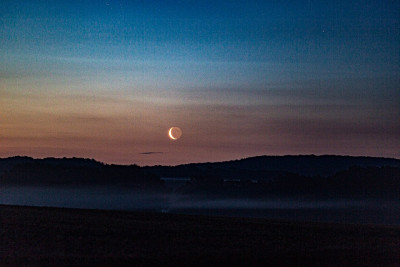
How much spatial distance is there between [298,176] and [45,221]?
111 metres

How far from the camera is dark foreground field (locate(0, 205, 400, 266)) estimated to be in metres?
25.4

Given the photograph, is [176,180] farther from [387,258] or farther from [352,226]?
[387,258]

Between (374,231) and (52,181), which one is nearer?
(374,231)

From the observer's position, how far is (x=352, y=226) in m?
40.0

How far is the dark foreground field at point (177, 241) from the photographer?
83.4ft

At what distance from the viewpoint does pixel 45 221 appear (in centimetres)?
3544

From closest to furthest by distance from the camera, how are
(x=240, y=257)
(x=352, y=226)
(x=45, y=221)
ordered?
(x=240, y=257) < (x=45, y=221) < (x=352, y=226)

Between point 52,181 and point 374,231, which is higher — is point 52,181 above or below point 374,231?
above

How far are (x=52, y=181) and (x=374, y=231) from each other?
129 metres

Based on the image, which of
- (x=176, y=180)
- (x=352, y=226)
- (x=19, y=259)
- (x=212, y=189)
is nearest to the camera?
(x=19, y=259)

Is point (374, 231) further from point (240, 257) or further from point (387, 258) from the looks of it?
point (240, 257)

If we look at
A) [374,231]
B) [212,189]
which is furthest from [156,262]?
[212,189]

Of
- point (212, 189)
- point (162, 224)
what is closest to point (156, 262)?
point (162, 224)

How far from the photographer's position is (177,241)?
30.2 m
